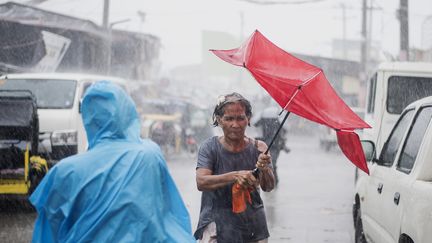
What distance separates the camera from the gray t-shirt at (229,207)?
409cm

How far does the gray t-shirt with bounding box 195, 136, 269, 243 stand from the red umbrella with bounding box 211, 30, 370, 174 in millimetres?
485

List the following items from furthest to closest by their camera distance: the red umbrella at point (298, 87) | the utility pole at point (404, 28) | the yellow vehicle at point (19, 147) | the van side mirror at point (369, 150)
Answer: the utility pole at point (404, 28), the yellow vehicle at point (19, 147), the van side mirror at point (369, 150), the red umbrella at point (298, 87)

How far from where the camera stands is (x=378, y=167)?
5969 millimetres

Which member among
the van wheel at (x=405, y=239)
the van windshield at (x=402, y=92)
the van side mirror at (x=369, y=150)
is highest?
the van windshield at (x=402, y=92)

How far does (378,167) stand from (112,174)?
346 centimetres

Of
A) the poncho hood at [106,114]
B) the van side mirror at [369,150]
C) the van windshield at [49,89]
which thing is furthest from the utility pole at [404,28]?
the poncho hood at [106,114]

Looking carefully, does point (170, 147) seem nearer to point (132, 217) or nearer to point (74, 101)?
point (74, 101)

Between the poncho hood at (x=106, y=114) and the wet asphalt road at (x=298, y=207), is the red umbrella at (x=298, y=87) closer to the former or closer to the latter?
the poncho hood at (x=106, y=114)

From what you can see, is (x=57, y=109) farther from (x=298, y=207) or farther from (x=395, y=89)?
(x=395, y=89)

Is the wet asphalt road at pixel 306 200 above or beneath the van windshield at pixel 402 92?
beneath

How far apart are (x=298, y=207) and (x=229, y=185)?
682cm

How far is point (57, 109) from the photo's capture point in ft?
36.8

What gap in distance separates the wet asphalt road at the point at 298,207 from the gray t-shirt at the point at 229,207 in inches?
157

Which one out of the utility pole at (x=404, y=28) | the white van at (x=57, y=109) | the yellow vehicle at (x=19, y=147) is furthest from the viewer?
the utility pole at (x=404, y=28)
